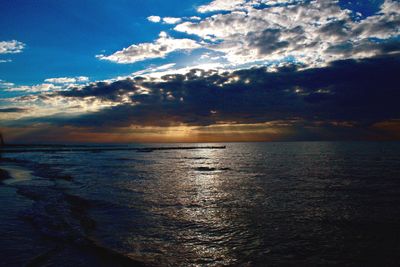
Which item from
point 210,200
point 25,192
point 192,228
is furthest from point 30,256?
point 25,192

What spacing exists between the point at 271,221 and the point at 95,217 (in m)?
10.3

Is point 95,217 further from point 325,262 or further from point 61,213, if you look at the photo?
point 325,262

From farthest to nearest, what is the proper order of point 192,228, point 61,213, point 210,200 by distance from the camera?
point 210,200 < point 61,213 < point 192,228

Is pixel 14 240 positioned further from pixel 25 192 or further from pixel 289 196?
pixel 289 196

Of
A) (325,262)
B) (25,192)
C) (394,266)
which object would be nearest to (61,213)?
(25,192)

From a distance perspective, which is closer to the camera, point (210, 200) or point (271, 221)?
point (271, 221)

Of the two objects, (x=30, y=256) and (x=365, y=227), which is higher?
(x=30, y=256)

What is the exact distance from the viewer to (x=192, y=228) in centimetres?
1500

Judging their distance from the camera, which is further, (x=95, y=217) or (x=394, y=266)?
(x=95, y=217)

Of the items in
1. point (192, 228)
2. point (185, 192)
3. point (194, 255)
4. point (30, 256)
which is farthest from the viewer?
point (185, 192)

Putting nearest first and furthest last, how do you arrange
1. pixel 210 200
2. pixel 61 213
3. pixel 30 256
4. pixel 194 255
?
pixel 30 256, pixel 194 255, pixel 61 213, pixel 210 200

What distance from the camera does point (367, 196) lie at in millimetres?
24156

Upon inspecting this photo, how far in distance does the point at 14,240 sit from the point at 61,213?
5743 mm

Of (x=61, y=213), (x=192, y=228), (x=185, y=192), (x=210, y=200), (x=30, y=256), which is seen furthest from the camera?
(x=185, y=192)
